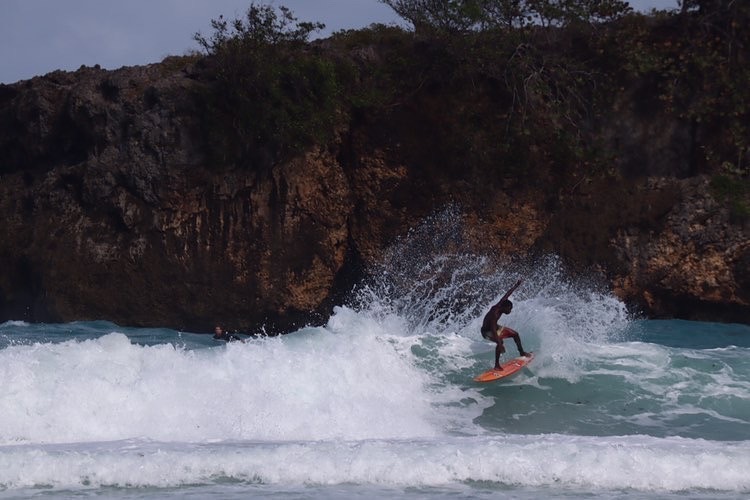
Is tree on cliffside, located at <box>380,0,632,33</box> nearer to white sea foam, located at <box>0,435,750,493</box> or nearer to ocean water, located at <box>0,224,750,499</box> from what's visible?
ocean water, located at <box>0,224,750,499</box>

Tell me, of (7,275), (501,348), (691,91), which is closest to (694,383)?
(501,348)

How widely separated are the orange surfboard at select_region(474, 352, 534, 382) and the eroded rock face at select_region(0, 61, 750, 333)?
19.6 feet

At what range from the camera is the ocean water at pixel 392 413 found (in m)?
7.90

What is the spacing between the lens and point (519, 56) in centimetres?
1927

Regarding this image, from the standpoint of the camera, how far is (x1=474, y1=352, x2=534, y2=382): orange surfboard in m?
12.7

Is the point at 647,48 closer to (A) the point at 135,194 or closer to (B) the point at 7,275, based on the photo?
(A) the point at 135,194

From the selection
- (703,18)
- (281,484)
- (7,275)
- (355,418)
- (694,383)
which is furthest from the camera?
(7,275)

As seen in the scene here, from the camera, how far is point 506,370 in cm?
1281

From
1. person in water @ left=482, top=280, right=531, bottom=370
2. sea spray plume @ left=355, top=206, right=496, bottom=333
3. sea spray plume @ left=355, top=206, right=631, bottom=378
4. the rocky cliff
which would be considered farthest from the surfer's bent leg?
the rocky cliff

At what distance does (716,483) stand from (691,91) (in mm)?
12535

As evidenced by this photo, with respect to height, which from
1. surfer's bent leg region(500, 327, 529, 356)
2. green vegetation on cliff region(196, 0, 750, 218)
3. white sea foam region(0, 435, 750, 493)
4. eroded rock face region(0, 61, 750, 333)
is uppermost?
green vegetation on cliff region(196, 0, 750, 218)

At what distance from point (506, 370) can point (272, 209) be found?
8281 millimetres

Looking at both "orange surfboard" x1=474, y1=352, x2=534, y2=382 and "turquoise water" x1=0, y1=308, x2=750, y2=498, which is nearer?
"turquoise water" x1=0, y1=308, x2=750, y2=498

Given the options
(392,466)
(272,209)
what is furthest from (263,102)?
(392,466)
